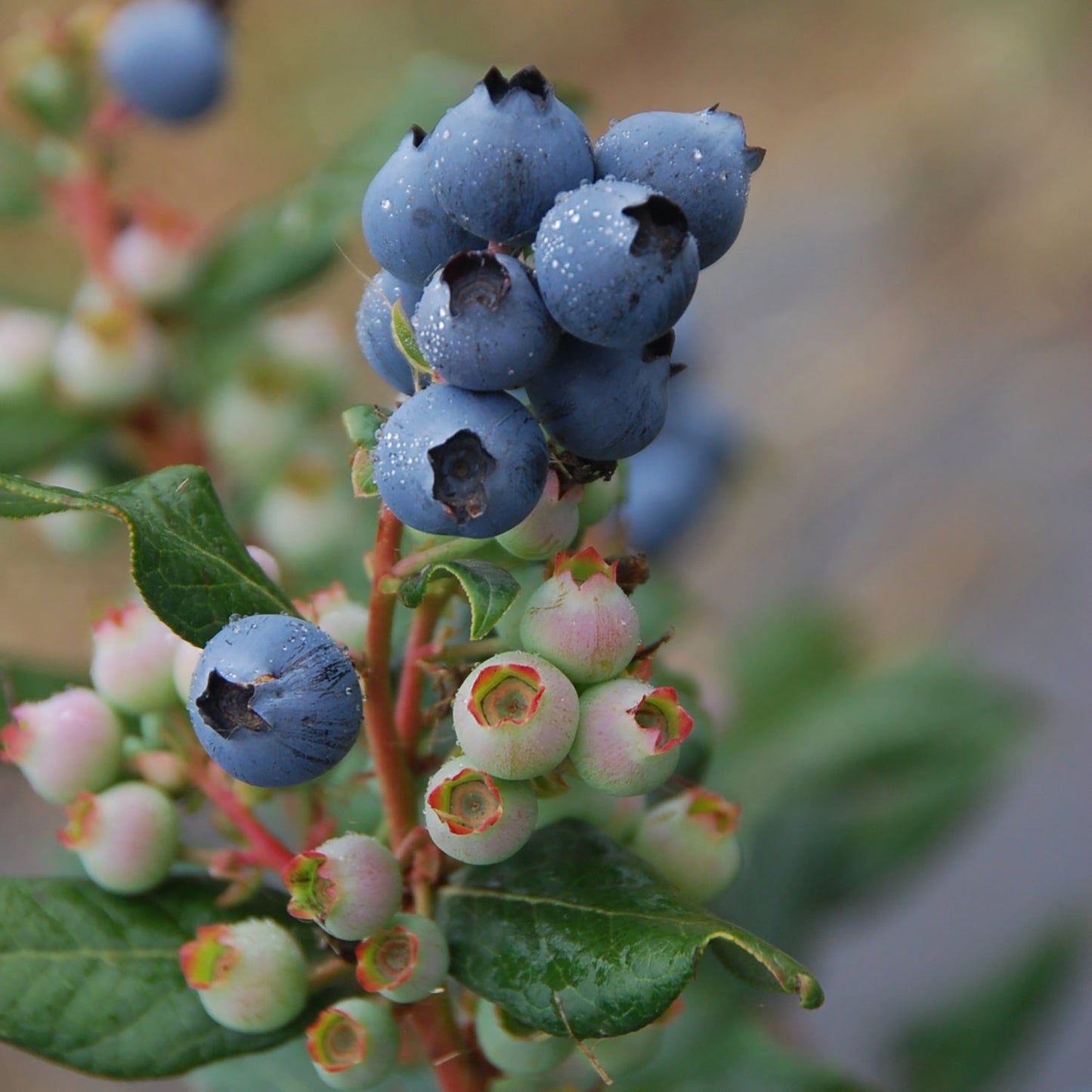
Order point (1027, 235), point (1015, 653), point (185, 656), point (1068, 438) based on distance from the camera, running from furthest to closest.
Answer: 1. point (1027, 235)
2. point (1068, 438)
3. point (1015, 653)
4. point (185, 656)

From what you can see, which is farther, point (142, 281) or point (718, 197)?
Answer: point (142, 281)

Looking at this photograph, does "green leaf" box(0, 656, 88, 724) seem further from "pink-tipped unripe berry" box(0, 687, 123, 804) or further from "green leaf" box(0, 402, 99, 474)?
"green leaf" box(0, 402, 99, 474)

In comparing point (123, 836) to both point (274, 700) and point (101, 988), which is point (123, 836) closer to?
point (101, 988)

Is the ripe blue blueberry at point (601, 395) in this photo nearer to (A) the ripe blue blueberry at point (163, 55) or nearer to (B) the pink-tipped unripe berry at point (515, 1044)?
(B) the pink-tipped unripe berry at point (515, 1044)

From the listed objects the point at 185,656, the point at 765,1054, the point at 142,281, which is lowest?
the point at 765,1054

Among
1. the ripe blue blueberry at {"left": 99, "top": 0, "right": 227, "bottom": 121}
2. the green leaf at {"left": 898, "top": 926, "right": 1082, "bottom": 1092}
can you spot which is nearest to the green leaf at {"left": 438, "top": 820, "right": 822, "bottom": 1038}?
the ripe blue blueberry at {"left": 99, "top": 0, "right": 227, "bottom": 121}

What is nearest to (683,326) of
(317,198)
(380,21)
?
(317,198)

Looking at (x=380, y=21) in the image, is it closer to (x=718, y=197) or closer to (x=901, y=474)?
(x=901, y=474)
